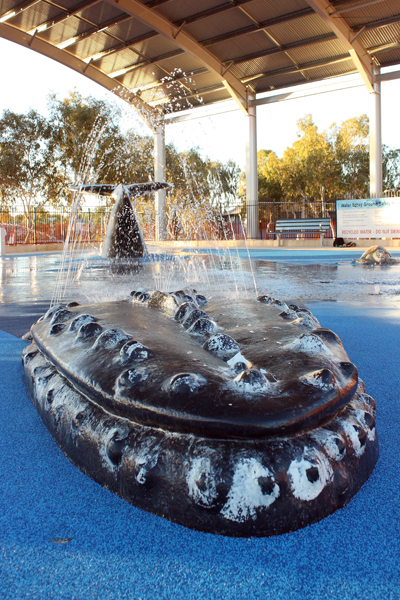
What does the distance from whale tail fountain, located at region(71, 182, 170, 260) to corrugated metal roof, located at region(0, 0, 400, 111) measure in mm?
9364

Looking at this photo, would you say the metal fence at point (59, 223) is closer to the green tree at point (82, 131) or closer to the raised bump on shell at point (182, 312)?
the green tree at point (82, 131)

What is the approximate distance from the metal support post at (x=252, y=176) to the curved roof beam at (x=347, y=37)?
5.38 meters

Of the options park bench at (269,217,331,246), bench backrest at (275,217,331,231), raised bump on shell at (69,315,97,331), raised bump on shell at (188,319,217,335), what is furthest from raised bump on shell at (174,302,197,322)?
bench backrest at (275,217,331,231)

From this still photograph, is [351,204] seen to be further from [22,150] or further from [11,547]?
[11,547]

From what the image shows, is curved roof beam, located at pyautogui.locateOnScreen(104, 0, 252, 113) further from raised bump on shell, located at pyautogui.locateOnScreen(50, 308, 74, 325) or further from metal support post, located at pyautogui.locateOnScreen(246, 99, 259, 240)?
raised bump on shell, located at pyautogui.locateOnScreen(50, 308, 74, 325)

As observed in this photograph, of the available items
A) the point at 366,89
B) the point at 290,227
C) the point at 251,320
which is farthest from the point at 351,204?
the point at 251,320

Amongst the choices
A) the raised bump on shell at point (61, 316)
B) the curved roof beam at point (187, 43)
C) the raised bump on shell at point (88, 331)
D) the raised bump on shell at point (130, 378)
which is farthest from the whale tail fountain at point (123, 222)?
the curved roof beam at point (187, 43)

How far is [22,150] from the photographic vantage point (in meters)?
22.4

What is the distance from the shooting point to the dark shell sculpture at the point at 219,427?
3.13 ft

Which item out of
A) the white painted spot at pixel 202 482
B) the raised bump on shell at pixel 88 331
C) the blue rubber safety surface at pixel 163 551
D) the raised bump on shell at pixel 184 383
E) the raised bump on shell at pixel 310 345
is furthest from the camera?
the raised bump on shell at pixel 88 331

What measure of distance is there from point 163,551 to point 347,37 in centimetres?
1933

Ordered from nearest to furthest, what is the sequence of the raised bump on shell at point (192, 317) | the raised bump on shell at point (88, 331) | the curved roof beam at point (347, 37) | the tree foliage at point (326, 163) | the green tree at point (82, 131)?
the raised bump on shell at point (88, 331)
the raised bump on shell at point (192, 317)
the curved roof beam at point (347, 37)
the green tree at point (82, 131)
the tree foliage at point (326, 163)

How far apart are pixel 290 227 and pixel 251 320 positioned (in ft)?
60.2

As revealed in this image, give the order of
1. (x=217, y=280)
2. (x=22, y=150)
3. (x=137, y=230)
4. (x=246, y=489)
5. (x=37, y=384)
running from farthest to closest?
1. (x=22, y=150)
2. (x=137, y=230)
3. (x=217, y=280)
4. (x=37, y=384)
5. (x=246, y=489)
